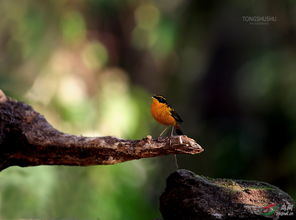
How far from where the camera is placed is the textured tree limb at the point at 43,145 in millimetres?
3576

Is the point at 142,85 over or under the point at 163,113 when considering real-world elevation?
under

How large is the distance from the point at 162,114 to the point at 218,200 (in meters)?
0.73

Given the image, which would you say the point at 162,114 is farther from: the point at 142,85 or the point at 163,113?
the point at 142,85

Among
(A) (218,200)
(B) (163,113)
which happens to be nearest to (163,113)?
(B) (163,113)

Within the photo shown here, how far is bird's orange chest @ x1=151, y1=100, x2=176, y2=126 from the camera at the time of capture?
377 cm

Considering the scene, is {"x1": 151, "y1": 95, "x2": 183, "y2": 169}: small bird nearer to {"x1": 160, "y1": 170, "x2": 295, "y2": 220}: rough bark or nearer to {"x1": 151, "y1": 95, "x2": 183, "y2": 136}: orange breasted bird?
{"x1": 151, "y1": 95, "x2": 183, "y2": 136}: orange breasted bird

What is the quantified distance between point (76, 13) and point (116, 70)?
62.2 inches

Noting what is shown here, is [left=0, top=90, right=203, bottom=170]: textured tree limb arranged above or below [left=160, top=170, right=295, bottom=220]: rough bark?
above

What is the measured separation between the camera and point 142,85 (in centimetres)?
1339

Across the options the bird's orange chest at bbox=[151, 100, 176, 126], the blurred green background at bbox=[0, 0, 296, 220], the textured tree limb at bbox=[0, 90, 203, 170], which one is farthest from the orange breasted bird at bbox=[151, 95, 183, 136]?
the blurred green background at bbox=[0, 0, 296, 220]

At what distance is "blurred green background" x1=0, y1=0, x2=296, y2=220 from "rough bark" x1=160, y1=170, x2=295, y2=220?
218 inches

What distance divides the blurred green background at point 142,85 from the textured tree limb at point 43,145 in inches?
205

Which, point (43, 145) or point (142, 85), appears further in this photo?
point (142, 85)

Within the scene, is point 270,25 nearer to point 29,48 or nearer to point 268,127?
point 268,127
